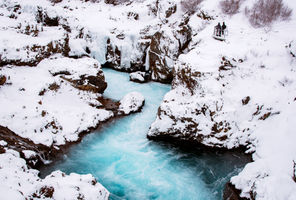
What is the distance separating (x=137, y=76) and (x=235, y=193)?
9.14 meters

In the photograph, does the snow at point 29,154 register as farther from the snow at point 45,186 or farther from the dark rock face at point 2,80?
the dark rock face at point 2,80

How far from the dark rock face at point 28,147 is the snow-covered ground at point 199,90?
0.28 meters

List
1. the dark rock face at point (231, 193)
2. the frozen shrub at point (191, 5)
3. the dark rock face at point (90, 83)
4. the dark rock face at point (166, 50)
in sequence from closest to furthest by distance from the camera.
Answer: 1. the dark rock face at point (231, 193)
2. the dark rock face at point (90, 83)
3. the dark rock face at point (166, 50)
4. the frozen shrub at point (191, 5)

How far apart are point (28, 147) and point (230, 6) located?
13426mm

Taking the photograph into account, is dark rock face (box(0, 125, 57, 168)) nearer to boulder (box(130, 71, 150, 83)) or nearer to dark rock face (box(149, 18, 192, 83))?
boulder (box(130, 71, 150, 83))

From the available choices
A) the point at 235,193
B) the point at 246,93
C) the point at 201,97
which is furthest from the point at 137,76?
the point at 235,193

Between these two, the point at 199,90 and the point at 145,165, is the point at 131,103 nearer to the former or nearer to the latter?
the point at 199,90

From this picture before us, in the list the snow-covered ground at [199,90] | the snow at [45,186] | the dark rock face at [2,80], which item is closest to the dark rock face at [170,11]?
the snow-covered ground at [199,90]

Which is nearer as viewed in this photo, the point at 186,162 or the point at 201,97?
the point at 186,162

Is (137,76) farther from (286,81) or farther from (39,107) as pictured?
(286,81)

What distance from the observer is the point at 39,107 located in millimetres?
8352

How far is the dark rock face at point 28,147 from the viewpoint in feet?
21.6

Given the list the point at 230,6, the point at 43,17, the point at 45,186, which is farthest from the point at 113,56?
the point at 45,186

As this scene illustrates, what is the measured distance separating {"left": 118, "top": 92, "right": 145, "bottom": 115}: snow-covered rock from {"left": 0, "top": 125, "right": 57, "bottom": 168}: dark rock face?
3720 mm
